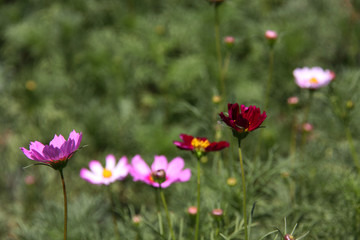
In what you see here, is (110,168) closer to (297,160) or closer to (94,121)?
(297,160)

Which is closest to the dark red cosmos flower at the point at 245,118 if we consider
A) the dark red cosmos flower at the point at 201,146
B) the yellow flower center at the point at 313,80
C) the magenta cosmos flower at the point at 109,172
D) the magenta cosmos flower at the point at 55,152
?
the dark red cosmos flower at the point at 201,146

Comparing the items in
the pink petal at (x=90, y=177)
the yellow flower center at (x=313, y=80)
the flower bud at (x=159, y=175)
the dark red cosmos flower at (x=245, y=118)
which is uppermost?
the yellow flower center at (x=313, y=80)

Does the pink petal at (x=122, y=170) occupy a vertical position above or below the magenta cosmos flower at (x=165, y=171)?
above

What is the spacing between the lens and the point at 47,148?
0.48 meters

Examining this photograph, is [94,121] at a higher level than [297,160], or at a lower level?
higher

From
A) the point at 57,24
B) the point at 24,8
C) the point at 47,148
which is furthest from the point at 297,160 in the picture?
the point at 24,8

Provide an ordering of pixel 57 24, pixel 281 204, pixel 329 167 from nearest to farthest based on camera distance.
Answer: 1. pixel 281 204
2. pixel 329 167
3. pixel 57 24

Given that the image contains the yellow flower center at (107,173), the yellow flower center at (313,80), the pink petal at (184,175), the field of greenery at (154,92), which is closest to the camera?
the pink petal at (184,175)

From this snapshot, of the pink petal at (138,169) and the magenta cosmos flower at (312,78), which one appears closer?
the pink petal at (138,169)

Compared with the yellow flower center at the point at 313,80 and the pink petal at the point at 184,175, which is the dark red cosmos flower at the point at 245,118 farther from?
the yellow flower center at the point at 313,80

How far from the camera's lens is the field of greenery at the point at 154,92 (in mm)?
1060

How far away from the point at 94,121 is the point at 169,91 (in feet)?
1.18

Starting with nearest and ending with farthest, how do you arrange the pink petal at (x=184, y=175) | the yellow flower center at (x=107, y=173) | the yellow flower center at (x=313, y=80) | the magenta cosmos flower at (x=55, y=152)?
the magenta cosmos flower at (x=55, y=152) < the pink petal at (x=184, y=175) < the yellow flower center at (x=107, y=173) < the yellow flower center at (x=313, y=80)

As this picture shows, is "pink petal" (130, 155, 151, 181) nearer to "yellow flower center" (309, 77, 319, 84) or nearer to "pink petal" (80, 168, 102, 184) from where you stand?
"pink petal" (80, 168, 102, 184)
